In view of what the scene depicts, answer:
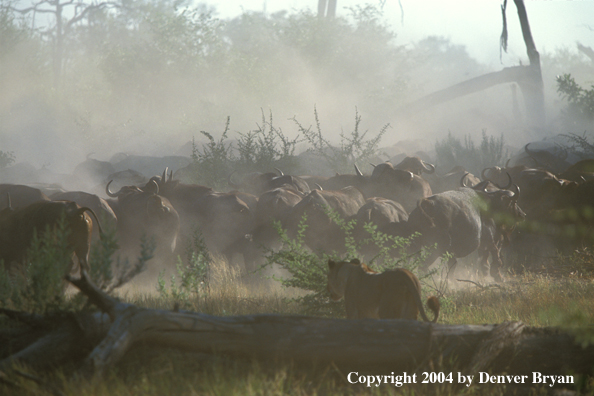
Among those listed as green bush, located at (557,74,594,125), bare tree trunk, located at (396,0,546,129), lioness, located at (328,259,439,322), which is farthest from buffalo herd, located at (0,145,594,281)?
bare tree trunk, located at (396,0,546,129)

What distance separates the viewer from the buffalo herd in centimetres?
920

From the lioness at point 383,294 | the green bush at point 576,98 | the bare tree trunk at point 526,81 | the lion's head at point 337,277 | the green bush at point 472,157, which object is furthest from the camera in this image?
the bare tree trunk at point 526,81

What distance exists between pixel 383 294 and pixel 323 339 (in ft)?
3.74

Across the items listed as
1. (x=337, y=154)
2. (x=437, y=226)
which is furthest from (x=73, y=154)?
(x=437, y=226)

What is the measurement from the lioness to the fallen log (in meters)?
0.54

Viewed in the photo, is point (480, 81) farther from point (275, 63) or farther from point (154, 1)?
point (154, 1)

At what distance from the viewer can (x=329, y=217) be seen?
30.8 feet

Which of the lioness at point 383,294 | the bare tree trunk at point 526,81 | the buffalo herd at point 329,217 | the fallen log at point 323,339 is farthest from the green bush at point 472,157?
the fallen log at point 323,339

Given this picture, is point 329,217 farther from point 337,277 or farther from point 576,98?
point 576,98

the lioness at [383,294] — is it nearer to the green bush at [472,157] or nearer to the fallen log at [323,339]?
the fallen log at [323,339]

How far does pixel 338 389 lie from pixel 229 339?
34.4 inches

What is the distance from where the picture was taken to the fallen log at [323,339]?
12.5ft

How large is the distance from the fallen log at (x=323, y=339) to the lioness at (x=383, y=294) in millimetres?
540

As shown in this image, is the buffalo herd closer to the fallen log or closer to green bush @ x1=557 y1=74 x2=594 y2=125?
the fallen log
